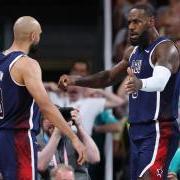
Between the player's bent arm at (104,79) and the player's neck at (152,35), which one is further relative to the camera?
the player's bent arm at (104,79)

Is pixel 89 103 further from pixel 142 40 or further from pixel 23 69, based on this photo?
pixel 23 69

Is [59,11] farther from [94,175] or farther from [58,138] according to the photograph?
[58,138]

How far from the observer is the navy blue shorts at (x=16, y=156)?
7.45 metres

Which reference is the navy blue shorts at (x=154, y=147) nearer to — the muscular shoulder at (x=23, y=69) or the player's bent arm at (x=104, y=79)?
the player's bent arm at (x=104, y=79)

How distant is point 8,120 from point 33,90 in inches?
15.4

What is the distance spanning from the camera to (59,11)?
479 inches

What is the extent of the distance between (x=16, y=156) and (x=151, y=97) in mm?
1207

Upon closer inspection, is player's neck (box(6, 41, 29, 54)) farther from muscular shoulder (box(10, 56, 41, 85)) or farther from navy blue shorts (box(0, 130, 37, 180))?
navy blue shorts (box(0, 130, 37, 180))

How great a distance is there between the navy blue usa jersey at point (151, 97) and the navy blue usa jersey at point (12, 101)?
892 millimetres

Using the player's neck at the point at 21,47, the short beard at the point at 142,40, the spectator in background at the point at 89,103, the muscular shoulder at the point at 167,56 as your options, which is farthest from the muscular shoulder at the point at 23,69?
the spectator in background at the point at 89,103

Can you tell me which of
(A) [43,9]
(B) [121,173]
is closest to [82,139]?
(B) [121,173]

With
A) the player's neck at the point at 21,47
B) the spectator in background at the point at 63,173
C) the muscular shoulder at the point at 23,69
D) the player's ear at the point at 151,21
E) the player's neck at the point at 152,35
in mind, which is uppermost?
the player's ear at the point at 151,21

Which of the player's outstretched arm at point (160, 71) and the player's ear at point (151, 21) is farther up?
the player's ear at point (151, 21)

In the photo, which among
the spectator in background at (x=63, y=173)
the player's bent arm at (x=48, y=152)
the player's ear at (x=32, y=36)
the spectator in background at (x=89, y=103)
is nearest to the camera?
the player's ear at (x=32, y=36)
